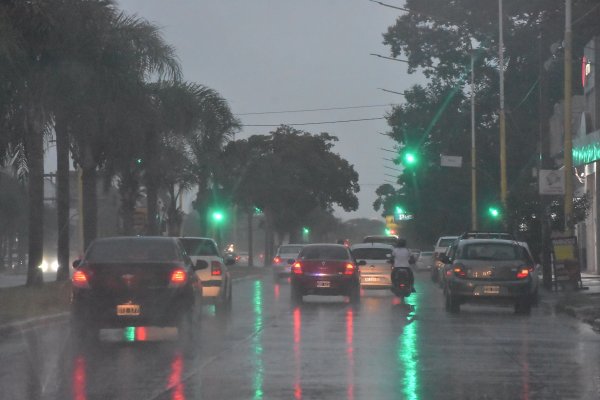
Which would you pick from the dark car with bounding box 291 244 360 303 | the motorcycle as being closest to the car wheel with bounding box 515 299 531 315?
the dark car with bounding box 291 244 360 303

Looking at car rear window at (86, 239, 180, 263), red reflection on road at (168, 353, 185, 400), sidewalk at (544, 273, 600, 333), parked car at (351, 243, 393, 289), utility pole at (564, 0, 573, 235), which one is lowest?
→ red reflection on road at (168, 353, 185, 400)

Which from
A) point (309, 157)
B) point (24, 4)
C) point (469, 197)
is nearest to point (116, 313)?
point (24, 4)

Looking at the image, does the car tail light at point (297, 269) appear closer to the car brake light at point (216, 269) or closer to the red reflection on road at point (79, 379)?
the car brake light at point (216, 269)

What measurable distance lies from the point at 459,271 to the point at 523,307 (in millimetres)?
1632

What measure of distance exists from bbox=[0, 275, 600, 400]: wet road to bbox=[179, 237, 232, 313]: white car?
109cm

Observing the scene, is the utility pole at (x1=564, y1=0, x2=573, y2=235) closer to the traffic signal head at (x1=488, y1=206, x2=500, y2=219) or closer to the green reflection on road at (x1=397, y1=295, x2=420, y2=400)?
the green reflection on road at (x1=397, y1=295, x2=420, y2=400)

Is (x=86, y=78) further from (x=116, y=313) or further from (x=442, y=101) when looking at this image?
(x=442, y=101)

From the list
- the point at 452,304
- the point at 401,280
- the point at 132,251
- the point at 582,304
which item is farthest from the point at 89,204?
the point at 132,251

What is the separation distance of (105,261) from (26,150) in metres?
12.4

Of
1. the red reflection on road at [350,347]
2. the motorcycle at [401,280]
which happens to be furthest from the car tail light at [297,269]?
the red reflection on road at [350,347]

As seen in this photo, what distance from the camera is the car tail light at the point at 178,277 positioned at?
17.0 meters

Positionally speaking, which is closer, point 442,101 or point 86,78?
point 86,78

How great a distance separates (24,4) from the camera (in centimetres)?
2339

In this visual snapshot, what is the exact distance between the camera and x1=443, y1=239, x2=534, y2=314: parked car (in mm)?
24188
